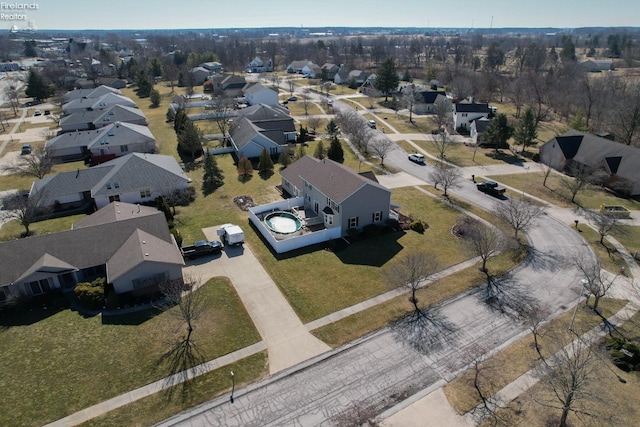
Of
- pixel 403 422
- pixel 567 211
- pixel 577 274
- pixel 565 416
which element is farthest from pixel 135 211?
pixel 567 211

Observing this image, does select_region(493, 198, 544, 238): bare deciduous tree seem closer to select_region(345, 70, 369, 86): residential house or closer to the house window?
the house window

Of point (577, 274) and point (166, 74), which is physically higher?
point (166, 74)

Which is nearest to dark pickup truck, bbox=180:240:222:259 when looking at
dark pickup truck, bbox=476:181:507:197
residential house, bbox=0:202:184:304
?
residential house, bbox=0:202:184:304

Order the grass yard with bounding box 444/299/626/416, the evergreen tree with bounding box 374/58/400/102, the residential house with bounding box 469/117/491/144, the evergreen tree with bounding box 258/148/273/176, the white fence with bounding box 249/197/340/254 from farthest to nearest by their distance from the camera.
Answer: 1. the evergreen tree with bounding box 374/58/400/102
2. the residential house with bounding box 469/117/491/144
3. the evergreen tree with bounding box 258/148/273/176
4. the white fence with bounding box 249/197/340/254
5. the grass yard with bounding box 444/299/626/416

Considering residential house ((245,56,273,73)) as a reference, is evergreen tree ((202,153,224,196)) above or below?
below

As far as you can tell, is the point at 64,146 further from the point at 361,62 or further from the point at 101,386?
the point at 361,62

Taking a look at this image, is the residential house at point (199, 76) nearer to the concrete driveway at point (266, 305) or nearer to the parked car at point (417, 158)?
the parked car at point (417, 158)

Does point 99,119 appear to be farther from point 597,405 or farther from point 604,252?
point 597,405
